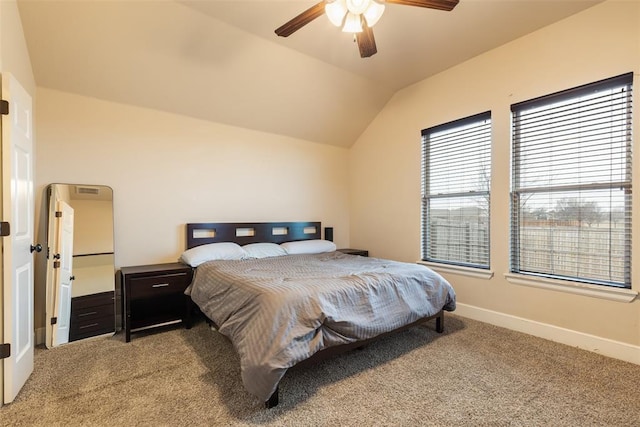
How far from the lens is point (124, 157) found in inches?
123

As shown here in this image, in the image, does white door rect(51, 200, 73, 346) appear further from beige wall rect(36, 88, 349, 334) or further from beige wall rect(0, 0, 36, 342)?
beige wall rect(0, 0, 36, 342)

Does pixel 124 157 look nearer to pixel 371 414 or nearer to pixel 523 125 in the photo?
pixel 371 414

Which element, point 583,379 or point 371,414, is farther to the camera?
point 583,379

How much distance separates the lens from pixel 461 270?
Result: 3377 millimetres

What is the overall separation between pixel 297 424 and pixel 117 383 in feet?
4.30

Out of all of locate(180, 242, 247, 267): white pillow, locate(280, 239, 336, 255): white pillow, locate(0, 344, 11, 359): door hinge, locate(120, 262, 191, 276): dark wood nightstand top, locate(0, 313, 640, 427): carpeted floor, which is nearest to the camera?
locate(0, 313, 640, 427): carpeted floor

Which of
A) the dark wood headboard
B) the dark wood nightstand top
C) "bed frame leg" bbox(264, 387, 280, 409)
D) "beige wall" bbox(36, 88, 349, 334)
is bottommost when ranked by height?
"bed frame leg" bbox(264, 387, 280, 409)

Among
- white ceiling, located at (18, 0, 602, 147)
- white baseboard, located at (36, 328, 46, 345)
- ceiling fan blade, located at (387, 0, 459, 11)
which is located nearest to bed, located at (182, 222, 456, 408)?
white baseboard, located at (36, 328, 46, 345)

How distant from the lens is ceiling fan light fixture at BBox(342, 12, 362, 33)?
6.25 ft

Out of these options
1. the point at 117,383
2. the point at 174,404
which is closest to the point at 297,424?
the point at 174,404

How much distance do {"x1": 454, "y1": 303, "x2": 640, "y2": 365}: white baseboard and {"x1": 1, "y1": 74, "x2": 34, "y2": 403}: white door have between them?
3.88m

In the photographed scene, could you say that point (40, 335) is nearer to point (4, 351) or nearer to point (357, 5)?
point (4, 351)

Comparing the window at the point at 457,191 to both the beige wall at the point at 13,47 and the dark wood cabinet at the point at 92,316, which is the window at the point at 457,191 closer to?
the dark wood cabinet at the point at 92,316

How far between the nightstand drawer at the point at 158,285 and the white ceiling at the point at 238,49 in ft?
6.18
